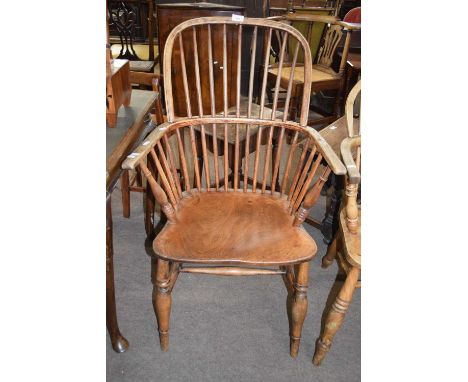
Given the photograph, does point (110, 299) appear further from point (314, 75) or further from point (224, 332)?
point (314, 75)

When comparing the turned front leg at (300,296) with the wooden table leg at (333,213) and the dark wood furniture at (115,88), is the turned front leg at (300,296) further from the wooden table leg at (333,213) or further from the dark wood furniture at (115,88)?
the dark wood furniture at (115,88)

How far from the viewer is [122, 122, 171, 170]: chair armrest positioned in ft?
→ 3.68

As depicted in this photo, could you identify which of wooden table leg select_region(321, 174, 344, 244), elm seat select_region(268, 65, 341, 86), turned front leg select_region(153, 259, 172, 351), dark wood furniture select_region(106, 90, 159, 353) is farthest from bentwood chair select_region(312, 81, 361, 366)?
elm seat select_region(268, 65, 341, 86)

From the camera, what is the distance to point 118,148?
124 centimetres

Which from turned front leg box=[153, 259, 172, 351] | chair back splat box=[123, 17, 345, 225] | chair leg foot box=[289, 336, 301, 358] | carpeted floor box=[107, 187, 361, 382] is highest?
chair back splat box=[123, 17, 345, 225]

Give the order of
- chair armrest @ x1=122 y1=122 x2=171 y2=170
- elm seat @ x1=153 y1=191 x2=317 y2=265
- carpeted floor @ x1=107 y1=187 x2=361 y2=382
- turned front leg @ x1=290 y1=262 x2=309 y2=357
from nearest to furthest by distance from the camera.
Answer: chair armrest @ x1=122 y1=122 x2=171 y2=170, elm seat @ x1=153 y1=191 x2=317 y2=265, turned front leg @ x1=290 y1=262 x2=309 y2=357, carpeted floor @ x1=107 y1=187 x2=361 y2=382

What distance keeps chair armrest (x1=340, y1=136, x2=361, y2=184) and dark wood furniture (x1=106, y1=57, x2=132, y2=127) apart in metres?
0.79

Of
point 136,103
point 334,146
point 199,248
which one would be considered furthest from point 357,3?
point 199,248

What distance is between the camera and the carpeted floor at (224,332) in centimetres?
148

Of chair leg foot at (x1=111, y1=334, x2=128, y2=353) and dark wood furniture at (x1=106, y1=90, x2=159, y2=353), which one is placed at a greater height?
dark wood furniture at (x1=106, y1=90, x2=159, y2=353)

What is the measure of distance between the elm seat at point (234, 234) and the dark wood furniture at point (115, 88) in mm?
425

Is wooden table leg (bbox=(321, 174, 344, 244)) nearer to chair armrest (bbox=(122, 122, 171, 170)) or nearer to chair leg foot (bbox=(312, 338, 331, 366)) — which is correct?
chair leg foot (bbox=(312, 338, 331, 366))

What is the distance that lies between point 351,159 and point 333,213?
0.75m

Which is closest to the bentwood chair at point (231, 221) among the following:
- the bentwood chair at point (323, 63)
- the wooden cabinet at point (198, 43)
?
the wooden cabinet at point (198, 43)
